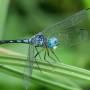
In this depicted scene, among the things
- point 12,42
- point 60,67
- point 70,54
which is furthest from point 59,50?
point 60,67

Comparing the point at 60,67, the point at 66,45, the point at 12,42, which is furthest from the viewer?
the point at 12,42

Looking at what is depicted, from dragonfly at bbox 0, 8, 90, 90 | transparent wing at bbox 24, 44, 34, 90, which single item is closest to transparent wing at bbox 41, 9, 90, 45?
dragonfly at bbox 0, 8, 90, 90

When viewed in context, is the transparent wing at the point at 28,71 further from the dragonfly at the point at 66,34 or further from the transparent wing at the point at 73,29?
the transparent wing at the point at 73,29

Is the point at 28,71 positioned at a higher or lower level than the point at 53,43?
lower

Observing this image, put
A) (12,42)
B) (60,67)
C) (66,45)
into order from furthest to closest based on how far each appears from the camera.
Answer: (12,42) → (66,45) → (60,67)

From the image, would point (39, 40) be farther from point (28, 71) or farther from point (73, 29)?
point (28, 71)

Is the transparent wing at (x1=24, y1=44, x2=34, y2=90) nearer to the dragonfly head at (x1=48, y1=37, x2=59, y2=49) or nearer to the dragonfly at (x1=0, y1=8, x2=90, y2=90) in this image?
the dragonfly at (x1=0, y1=8, x2=90, y2=90)

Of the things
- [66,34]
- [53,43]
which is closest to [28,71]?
[53,43]

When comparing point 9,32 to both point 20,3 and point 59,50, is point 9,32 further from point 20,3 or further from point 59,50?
point 59,50
